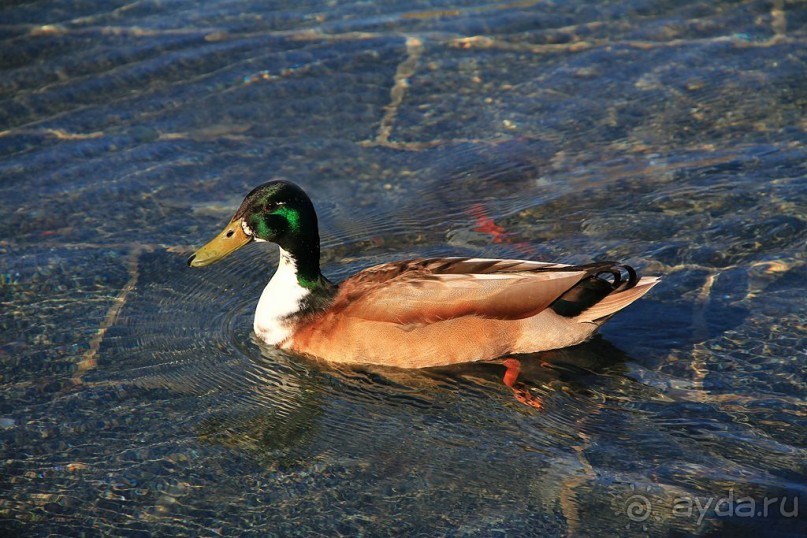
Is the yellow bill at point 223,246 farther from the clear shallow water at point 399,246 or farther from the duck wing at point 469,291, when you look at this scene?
the duck wing at point 469,291

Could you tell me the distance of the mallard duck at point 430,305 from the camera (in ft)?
20.1

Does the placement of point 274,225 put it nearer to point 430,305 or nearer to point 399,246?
point 430,305

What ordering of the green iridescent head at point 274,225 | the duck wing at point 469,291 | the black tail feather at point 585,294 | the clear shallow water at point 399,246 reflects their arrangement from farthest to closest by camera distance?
the green iridescent head at point 274,225 → the black tail feather at point 585,294 → the duck wing at point 469,291 → the clear shallow water at point 399,246

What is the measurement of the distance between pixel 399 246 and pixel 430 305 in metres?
1.48

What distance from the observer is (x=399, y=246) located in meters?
7.54

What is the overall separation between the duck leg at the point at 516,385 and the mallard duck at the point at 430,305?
81 millimetres

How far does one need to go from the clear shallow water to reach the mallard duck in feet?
0.50

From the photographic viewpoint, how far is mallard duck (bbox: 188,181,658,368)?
6.12 meters

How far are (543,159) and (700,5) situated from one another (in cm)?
369

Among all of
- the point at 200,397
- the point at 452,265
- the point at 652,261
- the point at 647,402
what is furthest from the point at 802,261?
the point at 200,397

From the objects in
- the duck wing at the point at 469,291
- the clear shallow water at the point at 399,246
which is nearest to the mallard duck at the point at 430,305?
the duck wing at the point at 469,291

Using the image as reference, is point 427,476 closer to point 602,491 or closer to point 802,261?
point 602,491

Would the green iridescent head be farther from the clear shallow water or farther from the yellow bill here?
the clear shallow water

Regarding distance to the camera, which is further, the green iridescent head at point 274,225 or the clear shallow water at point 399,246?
the green iridescent head at point 274,225
